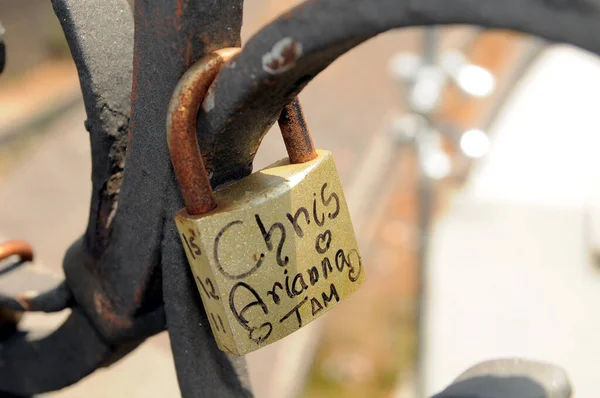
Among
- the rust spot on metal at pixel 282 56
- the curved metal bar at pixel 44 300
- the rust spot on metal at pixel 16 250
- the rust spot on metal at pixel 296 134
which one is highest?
the rust spot on metal at pixel 282 56

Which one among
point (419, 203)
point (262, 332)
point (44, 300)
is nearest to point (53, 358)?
point (44, 300)

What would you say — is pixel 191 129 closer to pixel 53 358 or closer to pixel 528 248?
pixel 53 358

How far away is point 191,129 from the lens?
501 mm

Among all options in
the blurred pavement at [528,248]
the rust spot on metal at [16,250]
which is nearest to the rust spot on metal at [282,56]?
the rust spot on metal at [16,250]

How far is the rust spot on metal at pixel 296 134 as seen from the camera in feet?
1.90

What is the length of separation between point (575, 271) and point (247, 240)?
104 centimetres

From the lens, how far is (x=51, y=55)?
4.79 m

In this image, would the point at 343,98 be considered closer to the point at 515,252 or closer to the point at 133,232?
the point at 515,252

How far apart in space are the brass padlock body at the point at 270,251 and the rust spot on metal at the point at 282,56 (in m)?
0.14

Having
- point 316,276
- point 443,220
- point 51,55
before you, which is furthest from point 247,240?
point 51,55

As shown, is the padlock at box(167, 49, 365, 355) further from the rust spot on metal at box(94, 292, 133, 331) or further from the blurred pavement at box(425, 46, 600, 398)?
the blurred pavement at box(425, 46, 600, 398)

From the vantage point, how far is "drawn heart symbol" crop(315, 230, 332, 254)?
0.58 m

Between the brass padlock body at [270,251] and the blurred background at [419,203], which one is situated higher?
the brass padlock body at [270,251]

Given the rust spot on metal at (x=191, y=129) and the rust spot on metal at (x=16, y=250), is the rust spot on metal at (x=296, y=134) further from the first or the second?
the rust spot on metal at (x=16, y=250)
